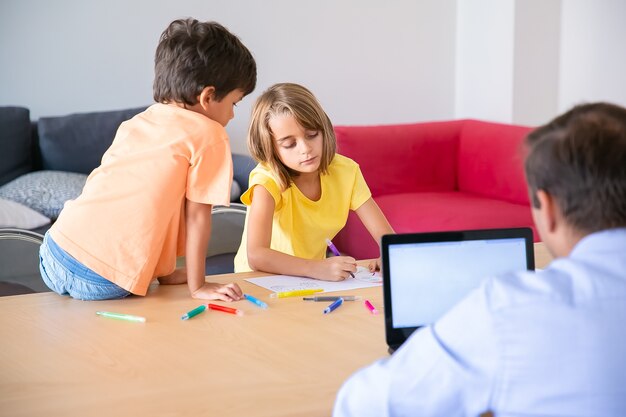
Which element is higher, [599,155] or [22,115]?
[599,155]

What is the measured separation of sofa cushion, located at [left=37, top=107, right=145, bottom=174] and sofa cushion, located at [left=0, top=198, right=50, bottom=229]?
549 millimetres

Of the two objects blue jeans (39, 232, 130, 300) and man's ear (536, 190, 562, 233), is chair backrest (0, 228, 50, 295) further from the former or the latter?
man's ear (536, 190, 562, 233)

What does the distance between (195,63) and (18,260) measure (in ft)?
5.45

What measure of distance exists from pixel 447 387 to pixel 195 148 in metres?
1.01

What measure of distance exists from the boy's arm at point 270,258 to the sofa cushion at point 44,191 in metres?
1.58

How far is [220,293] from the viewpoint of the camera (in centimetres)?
171

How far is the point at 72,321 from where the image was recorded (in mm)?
1600

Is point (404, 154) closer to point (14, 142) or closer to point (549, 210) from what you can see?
point (14, 142)

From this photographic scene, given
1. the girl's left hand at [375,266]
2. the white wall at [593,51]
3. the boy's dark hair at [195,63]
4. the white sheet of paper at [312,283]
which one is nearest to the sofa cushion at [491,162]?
the white wall at [593,51]

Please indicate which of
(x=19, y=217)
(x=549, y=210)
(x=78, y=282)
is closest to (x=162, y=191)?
(x=78, y=282)

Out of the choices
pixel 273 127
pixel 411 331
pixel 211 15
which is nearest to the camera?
pixel 411 331

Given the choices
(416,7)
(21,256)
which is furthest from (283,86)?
(416,7)

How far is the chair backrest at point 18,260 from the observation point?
311cm

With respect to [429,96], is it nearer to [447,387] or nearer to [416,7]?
[416,7]
